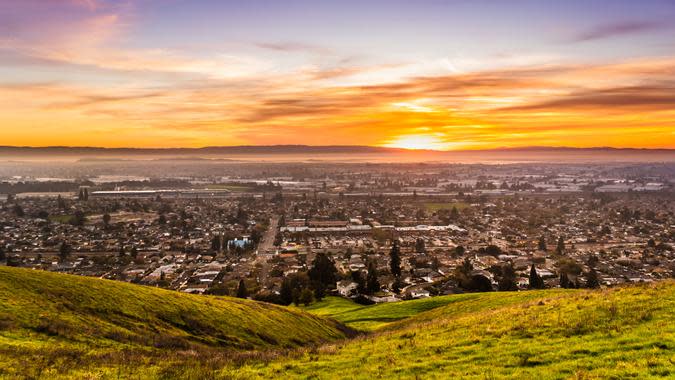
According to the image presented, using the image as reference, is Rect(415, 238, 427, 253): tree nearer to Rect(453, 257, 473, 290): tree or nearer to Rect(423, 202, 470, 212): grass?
Rect(453, 257, 473, 290): tree

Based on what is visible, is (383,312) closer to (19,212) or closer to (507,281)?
(507,281)

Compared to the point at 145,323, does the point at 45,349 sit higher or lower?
higher

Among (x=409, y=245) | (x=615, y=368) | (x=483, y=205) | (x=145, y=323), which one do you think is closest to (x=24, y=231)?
(x=409, y=245)

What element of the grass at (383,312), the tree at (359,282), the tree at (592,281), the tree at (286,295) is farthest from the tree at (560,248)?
the tree at (286,295)

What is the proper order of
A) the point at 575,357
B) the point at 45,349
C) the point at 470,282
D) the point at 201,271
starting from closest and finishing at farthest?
the point at 575,357 < the point at 45,349 < the point at 470,282 < the point at 201,271

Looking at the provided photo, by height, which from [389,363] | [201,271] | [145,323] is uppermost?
[389,363]

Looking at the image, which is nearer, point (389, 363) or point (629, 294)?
point (389, 363)

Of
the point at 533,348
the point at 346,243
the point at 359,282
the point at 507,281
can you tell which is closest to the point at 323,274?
the point at 359,282

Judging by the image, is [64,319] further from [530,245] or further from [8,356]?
[530,245]
